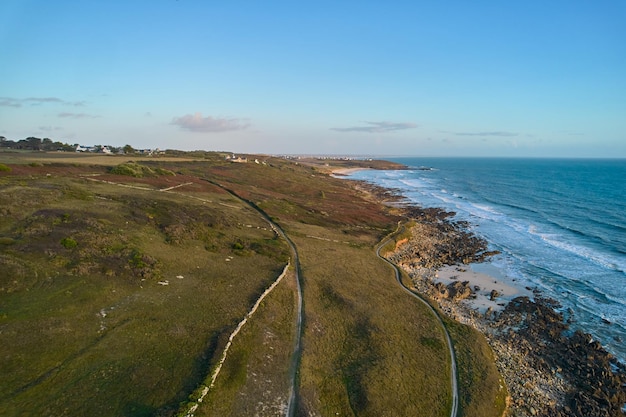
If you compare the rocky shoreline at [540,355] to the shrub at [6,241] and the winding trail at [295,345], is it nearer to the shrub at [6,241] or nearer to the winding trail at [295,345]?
the winding trail at [295,345]

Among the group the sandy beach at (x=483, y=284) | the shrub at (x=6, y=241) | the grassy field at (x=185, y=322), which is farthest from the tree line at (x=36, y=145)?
the sandy beach at (x=483, y=284)

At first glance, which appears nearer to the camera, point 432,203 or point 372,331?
point 372,331

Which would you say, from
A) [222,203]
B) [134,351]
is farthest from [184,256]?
[222,203]

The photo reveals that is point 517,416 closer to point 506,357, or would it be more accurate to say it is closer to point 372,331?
point 506,357

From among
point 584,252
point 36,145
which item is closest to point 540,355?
point 584,252

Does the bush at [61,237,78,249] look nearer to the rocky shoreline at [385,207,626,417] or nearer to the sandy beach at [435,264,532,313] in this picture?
the rocky shoreline at [385,207,626,417]

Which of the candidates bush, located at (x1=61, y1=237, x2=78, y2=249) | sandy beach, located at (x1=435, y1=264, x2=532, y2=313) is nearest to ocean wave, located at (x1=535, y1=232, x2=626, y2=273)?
sandy beach, located at (x1=435, y1=264, x2=532, y2=313)

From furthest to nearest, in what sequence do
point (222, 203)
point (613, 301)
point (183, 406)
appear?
point (222, 203), point (613, 301), point (183, 406)

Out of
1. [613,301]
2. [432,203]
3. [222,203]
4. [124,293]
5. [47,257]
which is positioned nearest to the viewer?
[124,293]
